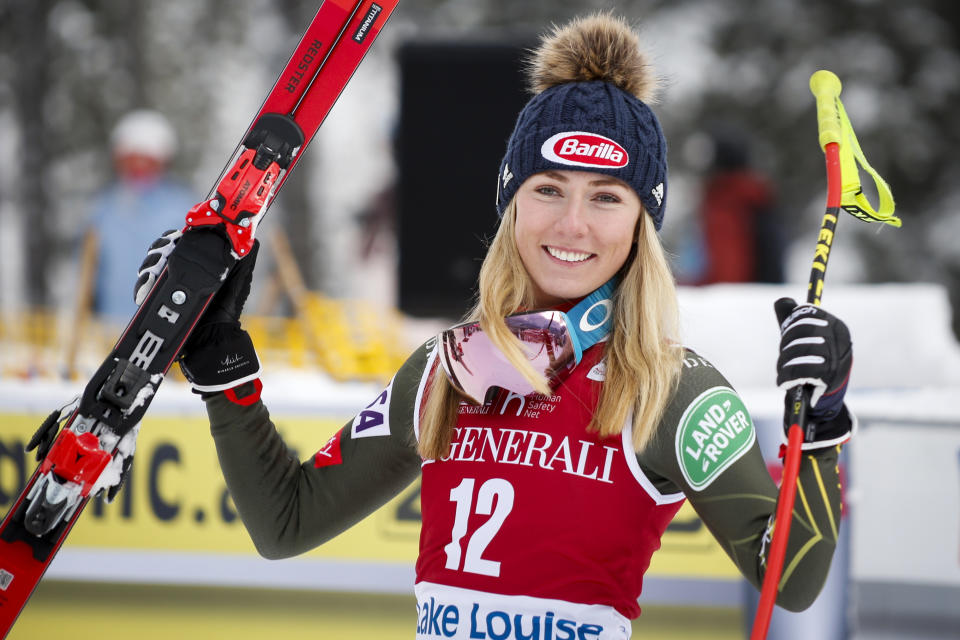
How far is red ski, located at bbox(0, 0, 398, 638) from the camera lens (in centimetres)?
210

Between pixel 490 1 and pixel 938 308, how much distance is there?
11.7 meters

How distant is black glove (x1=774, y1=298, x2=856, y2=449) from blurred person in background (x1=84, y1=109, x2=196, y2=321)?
4212mm

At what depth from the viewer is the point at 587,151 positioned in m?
1.94

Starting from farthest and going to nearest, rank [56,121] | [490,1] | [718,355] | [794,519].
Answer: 1. [56,121]
2. [490,1]
3. [718,355]
4. [794,519]

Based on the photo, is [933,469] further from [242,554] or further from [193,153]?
[193,153]

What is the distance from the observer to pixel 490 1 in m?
14.7

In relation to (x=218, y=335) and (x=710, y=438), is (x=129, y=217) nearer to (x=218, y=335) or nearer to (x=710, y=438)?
(x=218, y=335)

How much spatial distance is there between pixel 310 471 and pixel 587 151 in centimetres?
80

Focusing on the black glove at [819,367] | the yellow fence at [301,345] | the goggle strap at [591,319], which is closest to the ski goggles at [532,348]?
the goggle strap at [591,319]

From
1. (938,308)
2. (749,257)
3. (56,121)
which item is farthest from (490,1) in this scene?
(938,308)

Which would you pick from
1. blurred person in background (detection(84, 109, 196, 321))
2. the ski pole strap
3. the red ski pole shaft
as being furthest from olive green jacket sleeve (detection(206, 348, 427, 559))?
blurred person in background (detection(84, 109, 196, 321))

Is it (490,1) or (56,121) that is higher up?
(490,1)

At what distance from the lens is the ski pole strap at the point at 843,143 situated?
2000 mm

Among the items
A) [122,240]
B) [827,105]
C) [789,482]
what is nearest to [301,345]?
[122,240]
